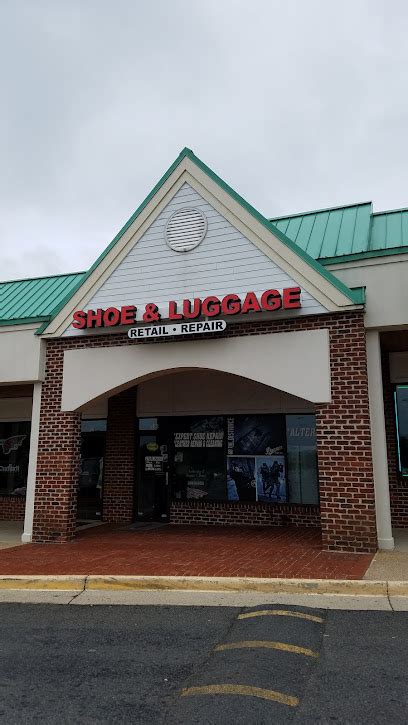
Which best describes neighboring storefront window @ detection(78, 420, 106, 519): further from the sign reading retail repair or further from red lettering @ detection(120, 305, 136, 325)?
the sign reading retail repair

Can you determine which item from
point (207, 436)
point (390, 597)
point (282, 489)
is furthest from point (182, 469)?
point (390, 597)

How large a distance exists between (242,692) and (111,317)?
324 inches

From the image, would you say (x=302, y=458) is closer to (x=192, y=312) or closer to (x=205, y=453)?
(x=205, y=453)

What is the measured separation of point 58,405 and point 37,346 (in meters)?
1.45

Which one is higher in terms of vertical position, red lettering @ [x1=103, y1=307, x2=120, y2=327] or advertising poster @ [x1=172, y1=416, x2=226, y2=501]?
red lettering @ [x1=103, y1=307, x2=120, y2=327]

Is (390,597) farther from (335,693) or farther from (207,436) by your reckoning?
(207,436)

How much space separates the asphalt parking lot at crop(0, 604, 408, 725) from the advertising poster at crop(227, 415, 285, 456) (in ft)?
22.0

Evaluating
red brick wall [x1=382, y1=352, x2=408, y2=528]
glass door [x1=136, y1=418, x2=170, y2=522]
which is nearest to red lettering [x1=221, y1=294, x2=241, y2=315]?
red brick wall [x1=382, y1=352, x2=408, y2=528]

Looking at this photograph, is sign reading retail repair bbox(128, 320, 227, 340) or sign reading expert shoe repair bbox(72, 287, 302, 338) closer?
sign reading expert shoe repair bbox(72, 287, 302, 338)

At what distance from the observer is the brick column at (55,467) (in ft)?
37.1

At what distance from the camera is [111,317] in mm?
11297

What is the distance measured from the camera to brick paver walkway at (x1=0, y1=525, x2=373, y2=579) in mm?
7961

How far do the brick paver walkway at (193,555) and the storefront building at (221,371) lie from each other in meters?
0.73

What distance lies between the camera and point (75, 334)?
11828 mm
